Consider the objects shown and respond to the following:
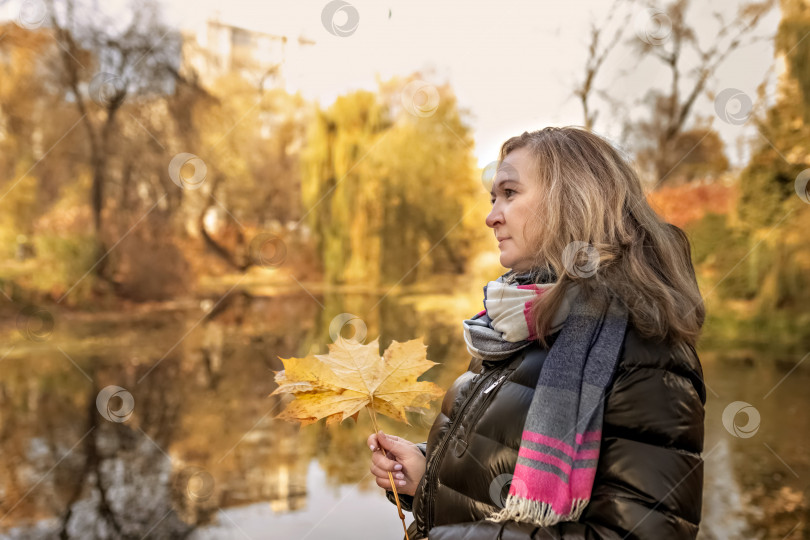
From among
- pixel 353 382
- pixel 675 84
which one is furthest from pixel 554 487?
pixel 675 84

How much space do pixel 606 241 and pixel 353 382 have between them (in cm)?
43

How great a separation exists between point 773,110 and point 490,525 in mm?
4899

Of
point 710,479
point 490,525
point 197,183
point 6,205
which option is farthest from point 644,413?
point 6,205

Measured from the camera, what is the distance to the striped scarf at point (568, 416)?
90 cm

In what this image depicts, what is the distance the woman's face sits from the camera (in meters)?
1.08

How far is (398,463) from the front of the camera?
3.97 feet

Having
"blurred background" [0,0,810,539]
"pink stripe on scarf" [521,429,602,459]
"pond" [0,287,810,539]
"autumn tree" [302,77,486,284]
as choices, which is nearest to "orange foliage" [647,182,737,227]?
"blurred background" [0,0,810,539]

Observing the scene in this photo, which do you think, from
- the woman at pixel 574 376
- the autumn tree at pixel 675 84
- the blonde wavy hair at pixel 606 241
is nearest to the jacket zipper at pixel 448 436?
the woman at pixel 574 376

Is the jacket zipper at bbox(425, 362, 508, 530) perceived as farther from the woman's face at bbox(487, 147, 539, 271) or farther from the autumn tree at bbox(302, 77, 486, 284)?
the autumn tree at bbox(302, 77, 486, 284)

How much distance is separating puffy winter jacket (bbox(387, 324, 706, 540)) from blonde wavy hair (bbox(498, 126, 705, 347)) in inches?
1.6

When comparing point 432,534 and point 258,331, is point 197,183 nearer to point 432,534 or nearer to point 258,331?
point 258,331

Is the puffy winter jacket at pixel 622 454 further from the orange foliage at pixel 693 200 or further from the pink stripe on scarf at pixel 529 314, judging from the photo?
the orange foliage at pixel 693 200

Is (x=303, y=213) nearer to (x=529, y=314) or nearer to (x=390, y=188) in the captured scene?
(x=390, y=188)

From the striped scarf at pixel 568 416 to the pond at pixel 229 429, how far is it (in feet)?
12.6
